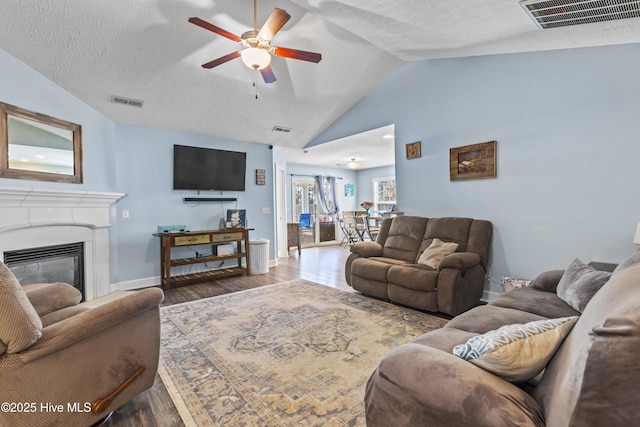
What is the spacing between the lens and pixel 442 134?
13.2ft

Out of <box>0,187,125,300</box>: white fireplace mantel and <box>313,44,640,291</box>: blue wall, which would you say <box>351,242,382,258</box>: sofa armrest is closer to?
<box>313,44,640,291</box>: blue wall

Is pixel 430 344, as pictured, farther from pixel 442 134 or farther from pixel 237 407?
pixel 442 134

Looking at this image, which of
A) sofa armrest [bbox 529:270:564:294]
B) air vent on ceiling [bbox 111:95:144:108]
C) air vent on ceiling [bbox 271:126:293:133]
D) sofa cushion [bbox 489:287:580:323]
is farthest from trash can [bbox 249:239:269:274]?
sofa armrest [bbox 529:270:564:294]

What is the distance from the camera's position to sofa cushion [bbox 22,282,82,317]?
1.80 meters

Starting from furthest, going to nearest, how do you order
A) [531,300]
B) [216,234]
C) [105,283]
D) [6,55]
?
[216,234] → [105,283] → [6,55] → [531,300]

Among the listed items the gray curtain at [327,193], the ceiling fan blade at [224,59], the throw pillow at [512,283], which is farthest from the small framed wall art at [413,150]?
the gray curtain at [327,193]

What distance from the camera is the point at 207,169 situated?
16.2ft

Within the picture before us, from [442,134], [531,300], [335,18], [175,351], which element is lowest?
[175,351]

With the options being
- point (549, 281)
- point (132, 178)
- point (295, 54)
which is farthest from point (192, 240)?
point (549, 281)

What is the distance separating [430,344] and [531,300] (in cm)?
117

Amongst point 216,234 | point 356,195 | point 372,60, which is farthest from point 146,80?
point 356,195

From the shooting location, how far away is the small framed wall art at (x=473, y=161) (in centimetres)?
352

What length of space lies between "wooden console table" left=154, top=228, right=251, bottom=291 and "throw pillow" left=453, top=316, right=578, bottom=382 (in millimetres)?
4215

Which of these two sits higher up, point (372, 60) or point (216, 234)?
point (372, 60)
